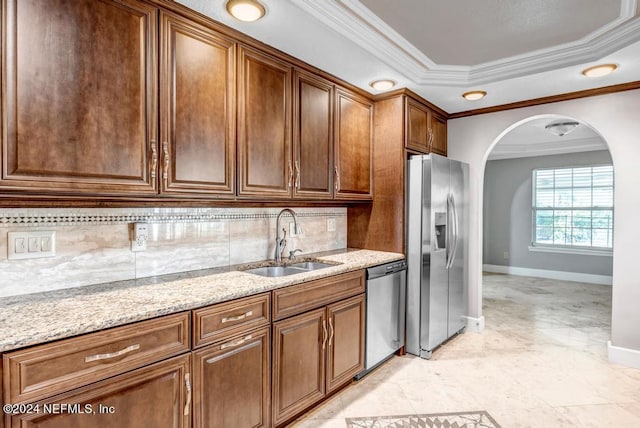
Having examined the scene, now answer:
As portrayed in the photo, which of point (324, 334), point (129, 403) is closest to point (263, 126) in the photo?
point (324, 334)

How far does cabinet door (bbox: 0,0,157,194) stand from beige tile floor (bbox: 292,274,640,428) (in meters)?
1.75

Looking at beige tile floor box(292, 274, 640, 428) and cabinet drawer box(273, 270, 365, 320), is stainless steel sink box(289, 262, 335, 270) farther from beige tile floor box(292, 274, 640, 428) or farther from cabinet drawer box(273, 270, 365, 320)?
beige tile floor box(292, 274, 640, 428)

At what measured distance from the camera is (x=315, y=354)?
215 centimetres

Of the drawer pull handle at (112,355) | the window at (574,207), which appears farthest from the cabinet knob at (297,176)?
the window at (574,207)

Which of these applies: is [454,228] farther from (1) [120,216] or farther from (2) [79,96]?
(2) [79,96]

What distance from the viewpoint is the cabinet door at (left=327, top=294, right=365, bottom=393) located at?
2.27 m

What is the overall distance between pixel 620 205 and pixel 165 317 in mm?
3446

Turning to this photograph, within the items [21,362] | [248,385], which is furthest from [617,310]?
[21,362]

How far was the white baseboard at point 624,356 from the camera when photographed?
2.84 m

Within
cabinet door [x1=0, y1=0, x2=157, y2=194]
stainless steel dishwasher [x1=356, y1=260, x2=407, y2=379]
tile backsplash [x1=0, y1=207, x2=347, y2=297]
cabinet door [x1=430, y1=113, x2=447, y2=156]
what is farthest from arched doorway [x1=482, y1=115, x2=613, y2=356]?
cabinet door [x1=0, y1=0, x2=157, y2=194]

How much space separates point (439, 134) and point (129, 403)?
3410 millimetres

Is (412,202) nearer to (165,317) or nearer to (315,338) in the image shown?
(315,338)

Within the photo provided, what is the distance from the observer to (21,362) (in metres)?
1.08

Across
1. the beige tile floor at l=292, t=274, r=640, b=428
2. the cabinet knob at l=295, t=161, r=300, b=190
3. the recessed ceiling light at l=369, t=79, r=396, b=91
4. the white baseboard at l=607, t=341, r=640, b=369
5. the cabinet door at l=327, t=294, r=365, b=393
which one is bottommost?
the beige tile floor at l=292, t=274, r=640, b=428
